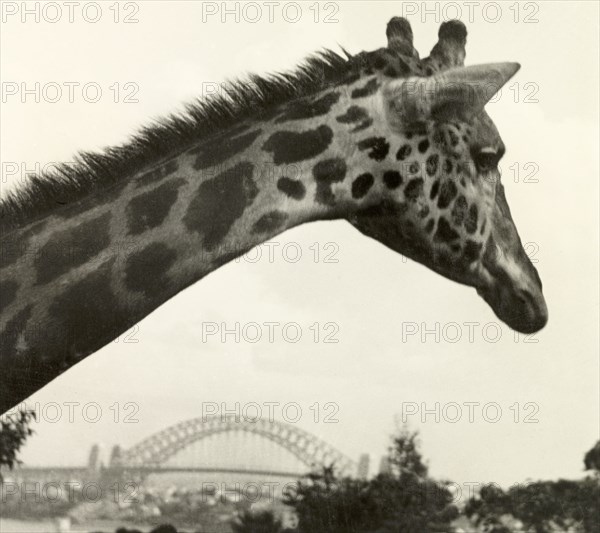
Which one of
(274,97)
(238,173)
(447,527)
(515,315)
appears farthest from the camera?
(447,527)

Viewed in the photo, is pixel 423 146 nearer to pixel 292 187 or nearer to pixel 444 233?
pixel 444 233

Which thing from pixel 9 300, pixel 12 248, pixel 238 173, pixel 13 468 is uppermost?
pixel 238 173

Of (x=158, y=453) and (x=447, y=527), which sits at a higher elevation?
(x=158, y=453)

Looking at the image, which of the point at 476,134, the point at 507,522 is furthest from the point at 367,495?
the point at 476,134

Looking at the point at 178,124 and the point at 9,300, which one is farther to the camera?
the point at 178,124

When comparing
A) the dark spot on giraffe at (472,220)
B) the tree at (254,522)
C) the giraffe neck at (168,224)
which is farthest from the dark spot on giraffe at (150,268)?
the tree at (254,522)

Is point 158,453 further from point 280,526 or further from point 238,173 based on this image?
point 238,173

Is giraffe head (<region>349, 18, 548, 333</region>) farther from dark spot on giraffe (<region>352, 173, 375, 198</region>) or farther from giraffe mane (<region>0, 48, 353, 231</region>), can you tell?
giraffe mane (<region>0, 48, 353, 231</region>)
